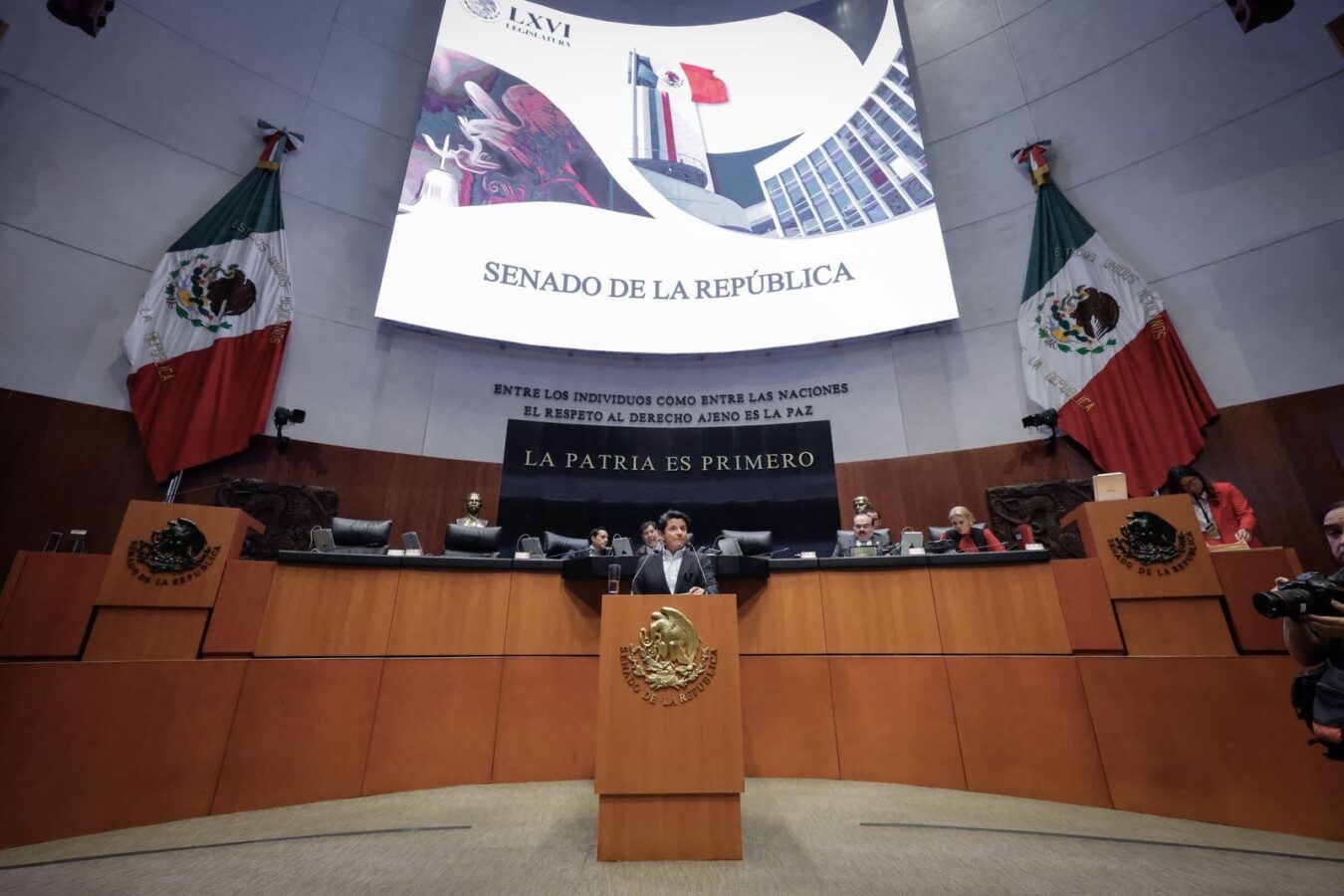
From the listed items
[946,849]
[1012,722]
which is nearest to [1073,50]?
[1012,722]

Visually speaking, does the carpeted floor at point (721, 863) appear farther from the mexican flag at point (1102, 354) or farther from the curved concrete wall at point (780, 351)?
the curved concrete wall at point (780, 351)

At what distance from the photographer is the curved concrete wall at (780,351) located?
489cm

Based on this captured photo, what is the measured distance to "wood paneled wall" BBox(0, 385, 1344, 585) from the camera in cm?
439

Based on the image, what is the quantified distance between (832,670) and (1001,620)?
105 cm

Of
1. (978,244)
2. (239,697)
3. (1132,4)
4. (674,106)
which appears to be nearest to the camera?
(239,697)

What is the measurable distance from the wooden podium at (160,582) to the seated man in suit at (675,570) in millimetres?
2495

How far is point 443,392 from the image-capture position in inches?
253

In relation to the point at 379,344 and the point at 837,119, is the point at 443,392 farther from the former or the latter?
the point at 837,119

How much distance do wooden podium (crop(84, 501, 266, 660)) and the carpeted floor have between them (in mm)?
880

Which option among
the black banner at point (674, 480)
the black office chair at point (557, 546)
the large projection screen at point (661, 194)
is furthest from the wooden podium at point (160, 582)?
the large projection screen at point (661, 194)

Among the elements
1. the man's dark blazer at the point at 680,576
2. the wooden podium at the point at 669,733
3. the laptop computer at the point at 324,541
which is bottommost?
the wooden podium at the point at 669,733

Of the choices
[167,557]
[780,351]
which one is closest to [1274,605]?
[167,557]

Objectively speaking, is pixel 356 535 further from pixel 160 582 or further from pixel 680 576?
pixel 680 576

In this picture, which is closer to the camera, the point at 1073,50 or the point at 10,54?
the point at 10,54
